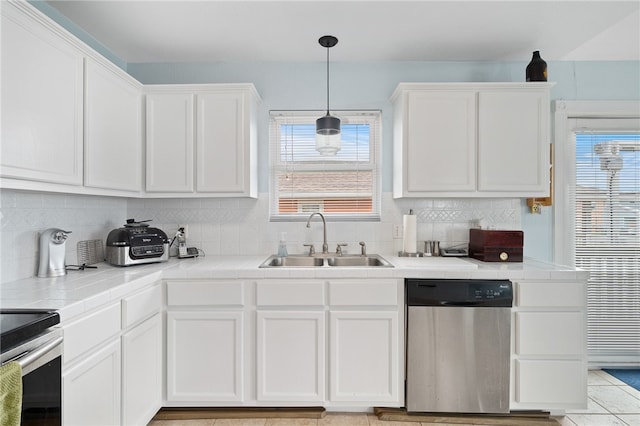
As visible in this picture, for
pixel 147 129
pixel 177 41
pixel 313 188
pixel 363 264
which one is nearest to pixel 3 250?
pixel 147 129

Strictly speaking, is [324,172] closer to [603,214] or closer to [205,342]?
[205,342]

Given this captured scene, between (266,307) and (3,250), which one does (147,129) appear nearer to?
(3,250)

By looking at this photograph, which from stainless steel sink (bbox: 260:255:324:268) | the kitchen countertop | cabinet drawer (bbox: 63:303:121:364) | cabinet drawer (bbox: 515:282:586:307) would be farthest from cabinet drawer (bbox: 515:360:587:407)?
cabinet drawer (bbox: 63:303:121:364)

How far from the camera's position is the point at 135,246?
2.23m

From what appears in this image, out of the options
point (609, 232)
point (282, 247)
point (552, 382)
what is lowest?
point (552, 382)

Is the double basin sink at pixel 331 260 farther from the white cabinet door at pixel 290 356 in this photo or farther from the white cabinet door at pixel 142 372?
the white cabinet door at pixel 142 372

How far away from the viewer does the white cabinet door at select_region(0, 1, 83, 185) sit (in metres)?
Result: 1.40

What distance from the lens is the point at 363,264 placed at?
2709mm

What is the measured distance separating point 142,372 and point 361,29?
251 cm

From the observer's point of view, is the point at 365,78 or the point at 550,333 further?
the point at 365,78

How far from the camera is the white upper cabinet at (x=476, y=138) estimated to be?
8.04 ft

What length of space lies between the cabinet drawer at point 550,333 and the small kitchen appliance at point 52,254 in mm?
2704

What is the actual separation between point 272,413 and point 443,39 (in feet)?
9.23


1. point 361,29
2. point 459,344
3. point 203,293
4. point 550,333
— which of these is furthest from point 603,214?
point 203,293
